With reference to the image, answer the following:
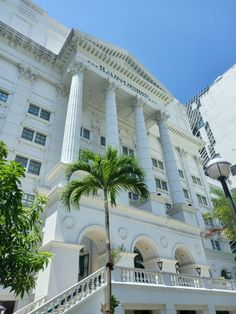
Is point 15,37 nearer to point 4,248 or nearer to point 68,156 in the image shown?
point 68,156

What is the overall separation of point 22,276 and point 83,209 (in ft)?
25.8

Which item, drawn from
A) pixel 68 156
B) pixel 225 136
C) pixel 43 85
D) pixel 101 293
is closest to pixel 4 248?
pixel 101 293

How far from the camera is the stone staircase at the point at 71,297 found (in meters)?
9.92

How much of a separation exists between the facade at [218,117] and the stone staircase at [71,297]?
50313mm

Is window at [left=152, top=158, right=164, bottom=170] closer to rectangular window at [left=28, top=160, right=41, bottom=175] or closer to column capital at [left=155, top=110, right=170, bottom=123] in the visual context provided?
column capital at [left=155, top=110, right=170, bottom=123]

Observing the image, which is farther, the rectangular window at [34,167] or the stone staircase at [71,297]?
the rectangular window at [34,167]

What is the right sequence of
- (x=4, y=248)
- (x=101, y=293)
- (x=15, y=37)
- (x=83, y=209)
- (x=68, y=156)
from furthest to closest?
(x=15, y=37) → (x=68, y=156) → (x=83, y=209) → (x=101, y=293) → (x=4, y=248)

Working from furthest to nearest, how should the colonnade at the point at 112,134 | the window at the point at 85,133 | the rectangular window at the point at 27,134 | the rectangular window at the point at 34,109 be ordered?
the window at the point at 85,133
the rectangular window at the point at 34,109
the rectangular window at the point at 27,134
the colonnade at the point at 112,134

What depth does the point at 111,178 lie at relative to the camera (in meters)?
11.2

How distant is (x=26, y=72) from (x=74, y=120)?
9263mm

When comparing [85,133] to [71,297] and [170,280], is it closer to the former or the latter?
[170,280]

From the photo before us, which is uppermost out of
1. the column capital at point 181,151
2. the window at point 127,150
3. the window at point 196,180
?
the column capital at point 181,151

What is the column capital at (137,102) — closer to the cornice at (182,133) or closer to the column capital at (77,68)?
the column capital at (77,68)

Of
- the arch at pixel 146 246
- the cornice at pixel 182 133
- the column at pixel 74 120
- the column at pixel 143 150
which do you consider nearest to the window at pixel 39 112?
the column at pixel 74 120
